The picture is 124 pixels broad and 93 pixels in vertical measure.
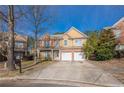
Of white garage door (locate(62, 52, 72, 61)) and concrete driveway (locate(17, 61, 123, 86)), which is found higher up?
white garage door (locate(62, 52, 72, 61))

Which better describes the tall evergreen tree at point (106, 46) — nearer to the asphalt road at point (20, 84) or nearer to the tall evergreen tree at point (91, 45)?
the tall evergreen tree at point (91, 45)

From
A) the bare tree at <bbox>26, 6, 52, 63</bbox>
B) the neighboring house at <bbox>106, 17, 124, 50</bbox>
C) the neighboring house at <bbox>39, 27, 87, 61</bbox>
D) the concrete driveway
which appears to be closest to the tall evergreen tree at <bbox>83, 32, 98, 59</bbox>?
the neighboring house at <bbox>39, 27, 87, 61</bbox>

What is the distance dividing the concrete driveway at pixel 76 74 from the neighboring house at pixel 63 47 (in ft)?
1.97

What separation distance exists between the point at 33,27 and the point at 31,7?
3.73 ft

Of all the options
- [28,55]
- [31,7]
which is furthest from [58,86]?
[28,55]

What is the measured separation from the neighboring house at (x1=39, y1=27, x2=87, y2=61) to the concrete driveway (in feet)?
1.97

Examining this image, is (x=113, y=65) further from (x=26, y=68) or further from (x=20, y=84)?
(x=20, y=84)

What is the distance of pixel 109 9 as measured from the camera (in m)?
8.80

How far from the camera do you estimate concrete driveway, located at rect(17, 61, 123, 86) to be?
8066mm

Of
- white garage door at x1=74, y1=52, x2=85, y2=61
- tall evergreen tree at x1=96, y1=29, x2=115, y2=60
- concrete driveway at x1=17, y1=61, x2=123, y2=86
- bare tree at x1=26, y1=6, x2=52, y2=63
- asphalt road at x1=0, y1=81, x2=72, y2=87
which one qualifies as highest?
bare tree at x1=26, y1=6, x2=52, y2=63

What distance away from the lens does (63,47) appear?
38.6 feet

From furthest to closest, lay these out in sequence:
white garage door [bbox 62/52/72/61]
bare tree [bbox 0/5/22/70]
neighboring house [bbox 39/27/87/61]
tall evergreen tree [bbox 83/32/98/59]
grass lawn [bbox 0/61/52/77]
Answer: white garage door [bbox 62/52/72/61], neighboring house [bbox 39/27/87/61], tall evergreen tree [bbox 83/32/98/59], bare tree [bbox 0/5/22/70], grass lawn [bbox 0/61/52/77]

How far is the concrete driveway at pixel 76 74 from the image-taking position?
8.07 metres

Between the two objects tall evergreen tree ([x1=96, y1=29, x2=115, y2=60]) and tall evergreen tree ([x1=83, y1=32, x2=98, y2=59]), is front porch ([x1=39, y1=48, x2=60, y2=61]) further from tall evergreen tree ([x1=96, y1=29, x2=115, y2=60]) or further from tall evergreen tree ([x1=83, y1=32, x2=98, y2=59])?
tall evergreen tree ([x1=96, y1=29, x2=115, y2=60])
